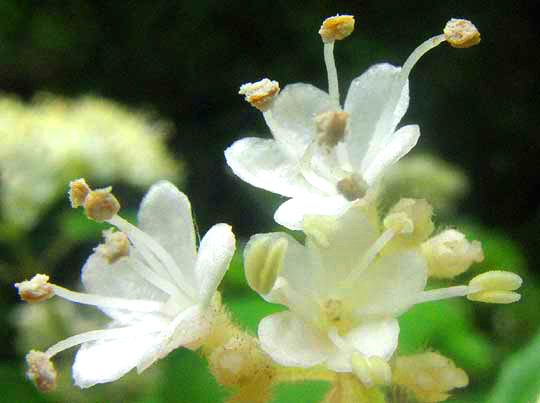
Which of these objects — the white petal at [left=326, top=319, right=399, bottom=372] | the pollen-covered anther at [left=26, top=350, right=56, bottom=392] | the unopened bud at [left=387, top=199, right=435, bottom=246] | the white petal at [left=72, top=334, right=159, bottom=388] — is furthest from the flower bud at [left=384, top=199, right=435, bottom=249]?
the pollen-covered anther at [left=26, top=350, right=56, bottom=392]

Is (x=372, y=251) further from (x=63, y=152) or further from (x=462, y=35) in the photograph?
(x=63, y=152)

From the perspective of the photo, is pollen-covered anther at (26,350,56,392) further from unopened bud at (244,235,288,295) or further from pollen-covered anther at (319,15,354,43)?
pollen-covered anther at (319,15,354,43)

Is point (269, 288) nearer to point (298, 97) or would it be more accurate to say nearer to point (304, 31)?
point (298, 97)

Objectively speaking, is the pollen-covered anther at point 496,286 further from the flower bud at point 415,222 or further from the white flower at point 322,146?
the white flower at point 322,146

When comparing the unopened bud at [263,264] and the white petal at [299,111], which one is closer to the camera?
the unopened bud at [263,264]

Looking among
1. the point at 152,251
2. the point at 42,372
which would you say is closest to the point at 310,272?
the point at 152,251

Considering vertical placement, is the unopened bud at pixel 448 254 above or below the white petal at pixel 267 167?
below

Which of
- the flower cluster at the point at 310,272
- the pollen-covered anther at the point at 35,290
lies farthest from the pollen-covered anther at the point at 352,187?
the pollen-covered anther at the point at 35,290
